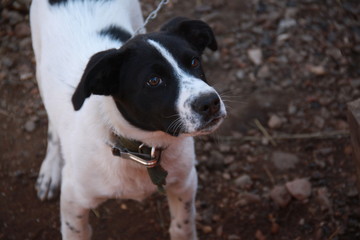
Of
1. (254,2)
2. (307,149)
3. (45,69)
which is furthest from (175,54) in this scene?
(254,2)

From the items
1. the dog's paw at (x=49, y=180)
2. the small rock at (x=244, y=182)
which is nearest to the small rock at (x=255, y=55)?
the small rock at (x=244, y=182)

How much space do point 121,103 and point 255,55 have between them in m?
2.54

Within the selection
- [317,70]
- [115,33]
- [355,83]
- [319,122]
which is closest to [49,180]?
[115,33]

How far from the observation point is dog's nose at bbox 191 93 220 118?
246 cm

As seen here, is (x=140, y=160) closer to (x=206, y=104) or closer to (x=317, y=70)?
(x=206, y=104)

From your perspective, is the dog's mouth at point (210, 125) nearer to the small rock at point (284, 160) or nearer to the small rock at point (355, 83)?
the small rock at point (284, 160)

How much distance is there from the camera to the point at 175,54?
8.86 feet

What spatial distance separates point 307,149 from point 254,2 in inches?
74.3

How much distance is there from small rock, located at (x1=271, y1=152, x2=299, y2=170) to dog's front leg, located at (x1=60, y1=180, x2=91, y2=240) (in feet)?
5.17

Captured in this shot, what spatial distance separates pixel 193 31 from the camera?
3.02m

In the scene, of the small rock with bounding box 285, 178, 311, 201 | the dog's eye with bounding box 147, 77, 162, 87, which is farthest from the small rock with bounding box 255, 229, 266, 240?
the dog's eye with bounding box 147, 77, 162, 87

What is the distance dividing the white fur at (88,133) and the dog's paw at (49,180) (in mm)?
691

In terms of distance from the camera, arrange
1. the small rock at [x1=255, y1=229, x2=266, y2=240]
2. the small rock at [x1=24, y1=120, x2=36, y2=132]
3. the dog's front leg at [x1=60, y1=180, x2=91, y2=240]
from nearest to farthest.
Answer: the dog's front leg at [x1=60, y1=180, x2=91, y2=240] → the small rock at [x1=255, y1=229, x2=266, y2=240] → the small rock at [x1=24, y1=120, x2=36, y2=132]

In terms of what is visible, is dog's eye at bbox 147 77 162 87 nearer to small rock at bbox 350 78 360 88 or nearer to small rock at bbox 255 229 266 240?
small rock at bbox 255 229 266 240
